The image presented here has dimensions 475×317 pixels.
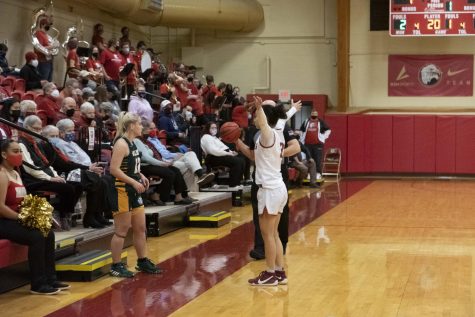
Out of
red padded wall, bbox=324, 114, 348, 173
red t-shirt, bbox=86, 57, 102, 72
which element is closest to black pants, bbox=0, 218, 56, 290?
red t-shirt, bbox=86, 57, 102, 72

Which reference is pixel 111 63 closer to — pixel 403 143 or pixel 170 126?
pixel 170 126

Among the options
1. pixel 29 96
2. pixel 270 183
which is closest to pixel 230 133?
pixel 270 183

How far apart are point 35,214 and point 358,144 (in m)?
15.8

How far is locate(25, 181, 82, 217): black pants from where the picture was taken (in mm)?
8758

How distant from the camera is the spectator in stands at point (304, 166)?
61.2 ft

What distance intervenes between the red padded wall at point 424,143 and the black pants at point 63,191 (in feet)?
47.1

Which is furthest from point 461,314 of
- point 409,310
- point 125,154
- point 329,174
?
point 329,174

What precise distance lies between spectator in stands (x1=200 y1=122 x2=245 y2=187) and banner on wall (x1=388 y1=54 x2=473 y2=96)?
9.25 meters

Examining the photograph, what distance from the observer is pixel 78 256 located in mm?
8453

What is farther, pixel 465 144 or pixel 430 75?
pixel 430 75

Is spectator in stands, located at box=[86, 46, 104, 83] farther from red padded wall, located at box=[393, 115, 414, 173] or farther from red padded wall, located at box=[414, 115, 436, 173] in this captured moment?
red padded wall, located at box=[414, 115, 436, 173]

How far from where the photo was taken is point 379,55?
23.0m

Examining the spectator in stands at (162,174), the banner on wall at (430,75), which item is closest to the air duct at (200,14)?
the banner on wall at (430,75)

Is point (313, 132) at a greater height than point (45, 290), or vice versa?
point (313, 132)
